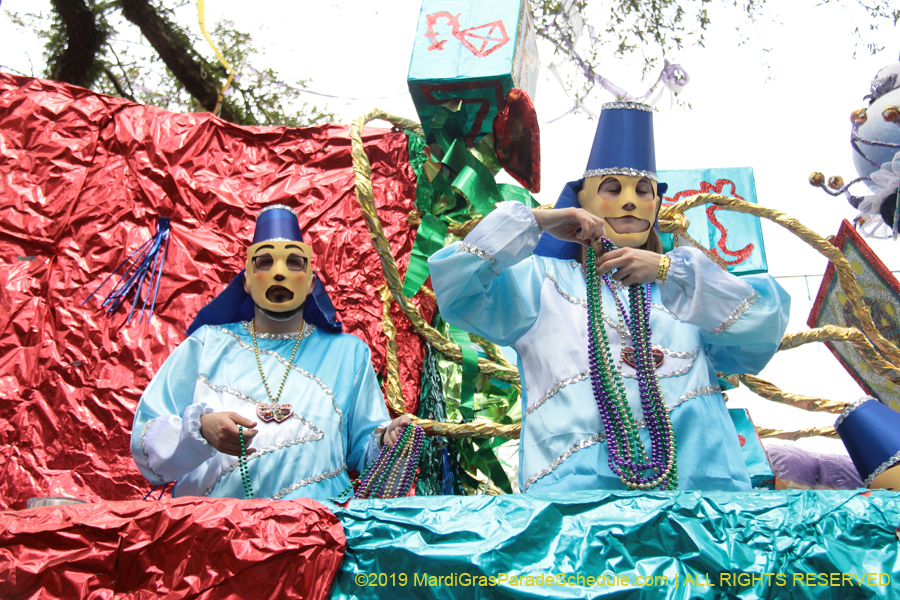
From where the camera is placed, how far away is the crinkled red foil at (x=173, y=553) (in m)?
1.25

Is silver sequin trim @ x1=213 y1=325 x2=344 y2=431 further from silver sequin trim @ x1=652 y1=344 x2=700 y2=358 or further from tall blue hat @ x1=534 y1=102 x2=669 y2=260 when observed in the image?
silver sequin trim @ x1=652 y1=344 x2=700 y2=358

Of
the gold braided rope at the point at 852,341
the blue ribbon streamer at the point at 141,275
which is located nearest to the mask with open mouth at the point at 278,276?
the blue ribbon streamer at the point at 141,275

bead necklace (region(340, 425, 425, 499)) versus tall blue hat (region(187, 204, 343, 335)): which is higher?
tall blue hat (region(187, 204, 343, 335))

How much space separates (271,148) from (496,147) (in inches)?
43.1

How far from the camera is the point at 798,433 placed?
10.2 ft

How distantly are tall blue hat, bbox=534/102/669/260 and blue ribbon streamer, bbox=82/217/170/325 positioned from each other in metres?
1.73

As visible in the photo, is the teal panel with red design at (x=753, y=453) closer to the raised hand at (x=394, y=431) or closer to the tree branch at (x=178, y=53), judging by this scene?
the raised hand at (x=394, y=431)

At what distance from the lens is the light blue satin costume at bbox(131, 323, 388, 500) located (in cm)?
211

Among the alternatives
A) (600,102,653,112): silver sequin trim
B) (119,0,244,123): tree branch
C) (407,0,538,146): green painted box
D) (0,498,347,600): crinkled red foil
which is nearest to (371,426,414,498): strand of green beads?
(0,498,347,600): crinkled red foil

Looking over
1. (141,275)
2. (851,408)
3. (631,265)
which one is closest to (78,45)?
(141,275)

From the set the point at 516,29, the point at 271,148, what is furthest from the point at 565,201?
the point at 271,148

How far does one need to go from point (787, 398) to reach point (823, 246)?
0.58 metres

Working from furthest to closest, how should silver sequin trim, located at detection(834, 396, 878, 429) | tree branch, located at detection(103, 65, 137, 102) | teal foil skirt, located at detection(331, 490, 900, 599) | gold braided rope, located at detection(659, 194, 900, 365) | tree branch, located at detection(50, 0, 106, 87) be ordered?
tree branch, located at detection(103, 65, 137, 102) → tree branch, located at detection(50, 0, 106, 87) → gold braided rope, located at detection(659, 194, 900, 365) → silver sequin trim, located at detection(834, 396, 878, 429) → teal foil skirt, located at detection(331, 490, 900, 599)

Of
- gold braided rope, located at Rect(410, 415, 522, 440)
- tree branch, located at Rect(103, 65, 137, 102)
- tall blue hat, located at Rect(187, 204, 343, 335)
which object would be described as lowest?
gold braided rope, located at Rect(410, 415, 522, 440)
